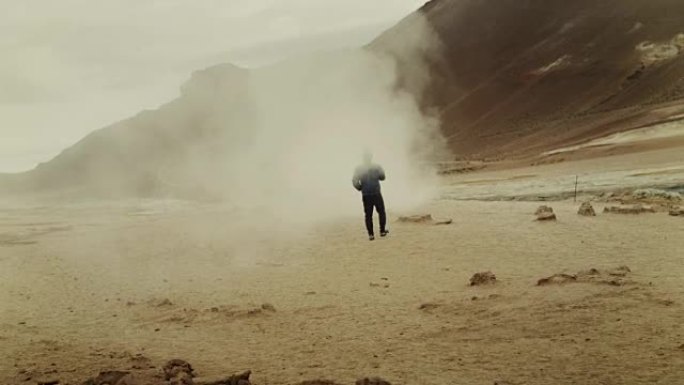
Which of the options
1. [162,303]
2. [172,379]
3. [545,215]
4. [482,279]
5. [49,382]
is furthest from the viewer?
[545,215]

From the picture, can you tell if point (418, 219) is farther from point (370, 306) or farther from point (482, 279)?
point (370, 306)

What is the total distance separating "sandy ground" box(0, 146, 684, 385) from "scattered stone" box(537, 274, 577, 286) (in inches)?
5.6

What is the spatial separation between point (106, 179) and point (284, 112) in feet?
53.9

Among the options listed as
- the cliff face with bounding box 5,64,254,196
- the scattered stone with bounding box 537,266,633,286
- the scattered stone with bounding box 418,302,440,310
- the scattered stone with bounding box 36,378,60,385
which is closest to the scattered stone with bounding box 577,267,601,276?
the scattered stone with bounding box 537,266,633,286

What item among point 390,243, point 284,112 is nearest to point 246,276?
point 390,243

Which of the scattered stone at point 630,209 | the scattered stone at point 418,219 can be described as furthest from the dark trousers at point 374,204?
the scattered stone at point 630,209

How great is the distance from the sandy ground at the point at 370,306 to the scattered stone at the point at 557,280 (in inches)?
5.6

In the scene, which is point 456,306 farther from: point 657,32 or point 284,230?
point 657,32

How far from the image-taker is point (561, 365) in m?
5.79

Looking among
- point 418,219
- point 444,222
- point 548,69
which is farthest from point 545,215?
point 548,69

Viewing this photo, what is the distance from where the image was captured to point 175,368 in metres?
6.09

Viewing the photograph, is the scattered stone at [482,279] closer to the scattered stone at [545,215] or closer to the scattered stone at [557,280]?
the scattered stone at [557,280]

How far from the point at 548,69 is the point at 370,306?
232 feet

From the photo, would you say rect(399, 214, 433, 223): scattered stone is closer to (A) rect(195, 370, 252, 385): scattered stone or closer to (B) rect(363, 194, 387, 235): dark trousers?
(B) rect(363, 194, 387, 235): dark trousers
